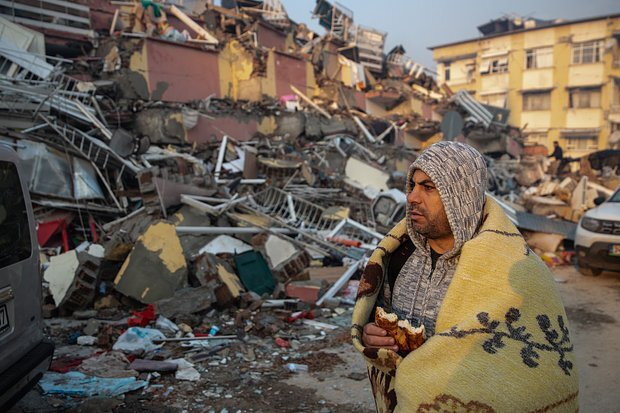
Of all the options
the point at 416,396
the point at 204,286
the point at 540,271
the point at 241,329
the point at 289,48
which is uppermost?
the point at 289,48

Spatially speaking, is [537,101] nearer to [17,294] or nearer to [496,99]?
[496,99]

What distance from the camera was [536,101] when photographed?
39562mm

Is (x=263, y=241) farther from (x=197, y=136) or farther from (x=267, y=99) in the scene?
A: (x=267, y=99)

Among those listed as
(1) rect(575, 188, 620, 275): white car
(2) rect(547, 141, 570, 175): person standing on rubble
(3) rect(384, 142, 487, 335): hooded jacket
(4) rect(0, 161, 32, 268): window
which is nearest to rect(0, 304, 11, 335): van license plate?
(4) rect(0, 161, 32, 268): window

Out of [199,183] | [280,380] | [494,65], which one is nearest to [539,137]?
[494,65]

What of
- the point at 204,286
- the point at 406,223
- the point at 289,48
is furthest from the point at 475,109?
the point at 406,223

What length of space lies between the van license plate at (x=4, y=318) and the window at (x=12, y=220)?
298mm

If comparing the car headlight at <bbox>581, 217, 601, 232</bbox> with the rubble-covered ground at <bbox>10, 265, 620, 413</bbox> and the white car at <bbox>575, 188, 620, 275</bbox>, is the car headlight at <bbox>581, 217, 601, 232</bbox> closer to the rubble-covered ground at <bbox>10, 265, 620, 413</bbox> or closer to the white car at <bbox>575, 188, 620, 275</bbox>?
the white car at <bbox>575, 188, 620, 275</bbox>

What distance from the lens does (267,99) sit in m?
19.1

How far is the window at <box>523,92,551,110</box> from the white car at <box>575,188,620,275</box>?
120 ft

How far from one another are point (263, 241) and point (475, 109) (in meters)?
23.5

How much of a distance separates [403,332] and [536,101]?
44306 millimetres

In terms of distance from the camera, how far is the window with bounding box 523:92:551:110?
39062 millimetres

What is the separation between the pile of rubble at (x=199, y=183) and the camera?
18.2 ft
